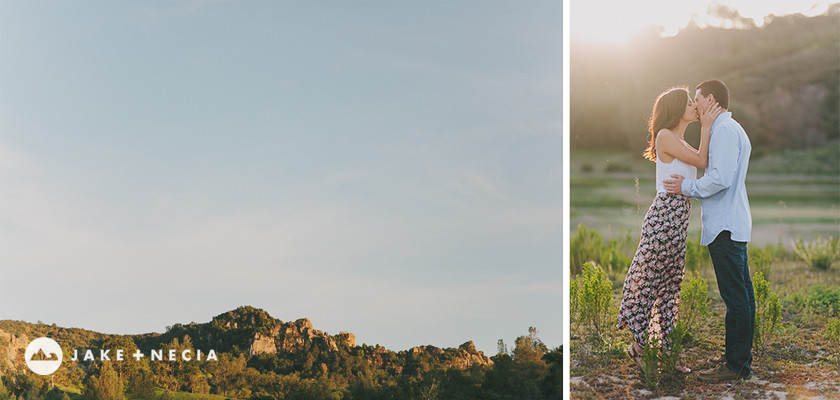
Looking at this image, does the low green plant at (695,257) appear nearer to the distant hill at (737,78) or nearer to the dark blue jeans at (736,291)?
the distant hill at (737,78)

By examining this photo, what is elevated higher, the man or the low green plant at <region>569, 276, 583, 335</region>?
the man

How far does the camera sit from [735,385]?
12.5ft

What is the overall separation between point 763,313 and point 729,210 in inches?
38.7

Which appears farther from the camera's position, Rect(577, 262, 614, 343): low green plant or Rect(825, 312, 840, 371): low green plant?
Rect(577, 262, 614, 343): low green plant

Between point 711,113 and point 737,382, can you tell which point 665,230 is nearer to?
point 711,113

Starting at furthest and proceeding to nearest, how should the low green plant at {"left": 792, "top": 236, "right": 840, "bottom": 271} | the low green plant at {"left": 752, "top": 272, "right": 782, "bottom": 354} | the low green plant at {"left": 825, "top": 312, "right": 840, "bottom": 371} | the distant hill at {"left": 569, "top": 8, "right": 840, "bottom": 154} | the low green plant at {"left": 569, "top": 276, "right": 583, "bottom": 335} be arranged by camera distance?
the distant hill at {"left": 569, "top": 8, "right": 840, "bottom": 154} < the low green plant at {"left": 792, "top": 236, "right": 840, "bottom": 271} < the low green plant at {"left": 569, "top": 276, "right": 583, "bottom": 335} < the low green plant at {"left": 825, "top": 312, "right": 840, "bottom": 371} < the low green plant at {"left": 752, "top": 272, "right": 782, "bottom": 354}

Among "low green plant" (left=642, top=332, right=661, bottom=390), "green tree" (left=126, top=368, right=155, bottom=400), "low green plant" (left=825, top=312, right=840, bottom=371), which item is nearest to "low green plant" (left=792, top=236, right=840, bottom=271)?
"low green plant" (left=825, top=312, right=840, bottom=371)

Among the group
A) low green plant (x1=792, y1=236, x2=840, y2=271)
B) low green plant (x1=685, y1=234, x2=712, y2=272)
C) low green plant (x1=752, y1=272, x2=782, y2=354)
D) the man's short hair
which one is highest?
the man's short hair

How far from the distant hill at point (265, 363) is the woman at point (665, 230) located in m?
1.03

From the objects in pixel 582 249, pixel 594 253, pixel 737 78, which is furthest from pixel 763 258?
pixel 737 78

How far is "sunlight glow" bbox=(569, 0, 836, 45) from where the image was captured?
209 inches

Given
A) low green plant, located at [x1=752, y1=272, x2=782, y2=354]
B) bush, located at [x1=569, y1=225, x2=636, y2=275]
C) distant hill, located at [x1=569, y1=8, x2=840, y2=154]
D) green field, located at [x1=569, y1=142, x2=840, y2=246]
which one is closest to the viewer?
low green plant, located at [x1=752, y1=272, x2=782, y2=354]

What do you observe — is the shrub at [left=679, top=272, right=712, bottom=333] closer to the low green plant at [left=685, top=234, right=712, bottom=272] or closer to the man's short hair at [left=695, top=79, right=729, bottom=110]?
the low green plant at [left=685, top=234, right=712, bottom=272]

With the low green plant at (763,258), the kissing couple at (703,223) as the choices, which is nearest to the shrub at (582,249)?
the low green plant at (763,258)
